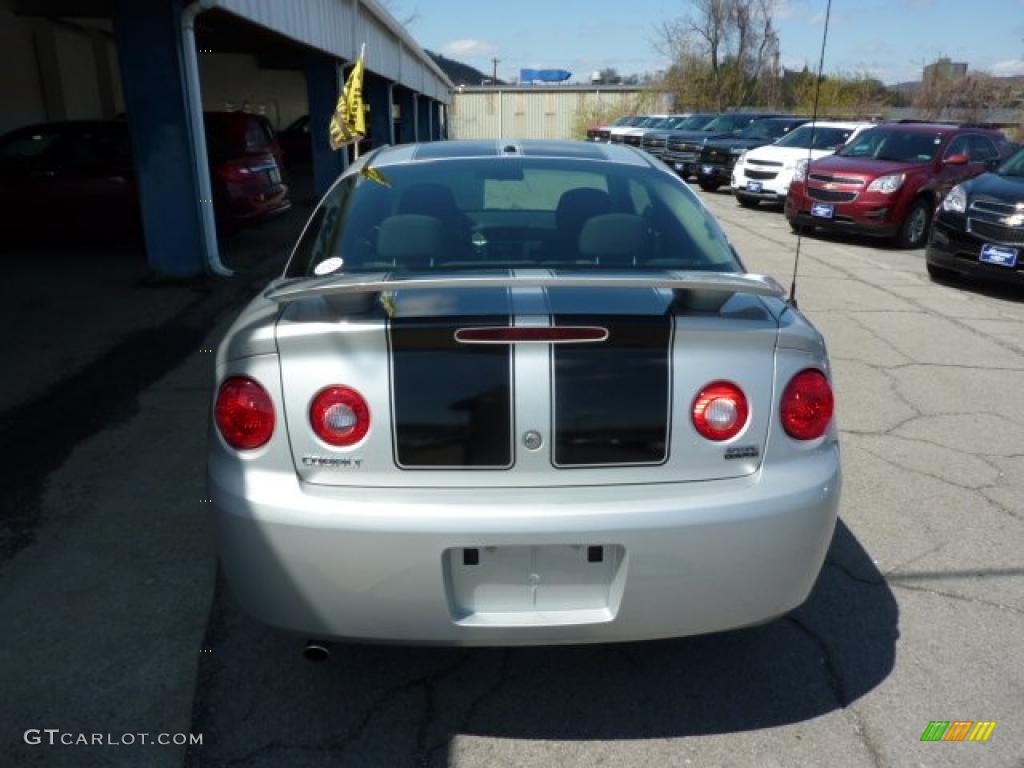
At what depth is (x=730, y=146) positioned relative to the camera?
61.9 feet

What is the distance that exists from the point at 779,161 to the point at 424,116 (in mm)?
24783

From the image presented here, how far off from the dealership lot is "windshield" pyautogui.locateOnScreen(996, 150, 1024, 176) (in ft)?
21.1

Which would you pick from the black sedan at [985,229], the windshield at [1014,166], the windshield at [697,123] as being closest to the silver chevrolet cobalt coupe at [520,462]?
the black sedan at [985,229]

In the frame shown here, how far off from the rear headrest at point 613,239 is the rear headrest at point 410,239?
1.71 feet

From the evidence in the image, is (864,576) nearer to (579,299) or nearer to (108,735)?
(579,299)

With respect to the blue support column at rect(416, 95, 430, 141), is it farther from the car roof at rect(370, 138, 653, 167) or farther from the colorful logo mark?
the colorful logo mark

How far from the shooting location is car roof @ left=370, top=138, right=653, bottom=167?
3416mm

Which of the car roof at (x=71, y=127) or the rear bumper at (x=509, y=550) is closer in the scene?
the rear bumper at (x=509, y=550)

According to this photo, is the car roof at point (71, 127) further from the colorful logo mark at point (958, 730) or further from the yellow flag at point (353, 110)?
the colorful logo mark at point (958, 730)

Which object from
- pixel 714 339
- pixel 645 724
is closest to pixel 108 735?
pixel 645 724

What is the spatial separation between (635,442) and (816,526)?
1.84ft

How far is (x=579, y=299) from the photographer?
86.4 inches

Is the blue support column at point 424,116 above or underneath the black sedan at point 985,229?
above

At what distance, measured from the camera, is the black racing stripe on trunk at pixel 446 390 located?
204 cm
